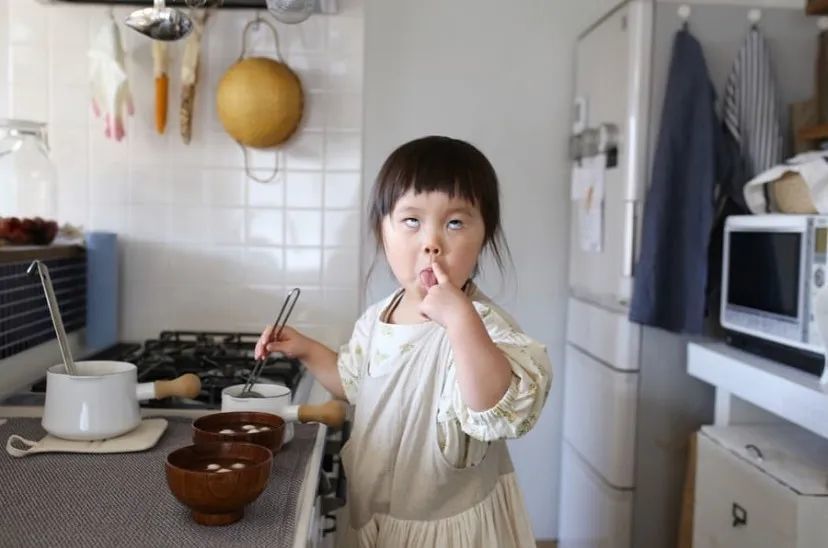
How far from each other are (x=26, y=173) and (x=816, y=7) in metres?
1.91

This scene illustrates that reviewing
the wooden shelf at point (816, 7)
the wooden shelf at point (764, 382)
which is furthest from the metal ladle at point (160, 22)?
the wooden shelf at point (816, 7)

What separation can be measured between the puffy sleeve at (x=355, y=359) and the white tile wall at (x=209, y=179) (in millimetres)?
714

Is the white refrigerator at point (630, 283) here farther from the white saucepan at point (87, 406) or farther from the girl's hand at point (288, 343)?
the white saucepan at point (87, 406)

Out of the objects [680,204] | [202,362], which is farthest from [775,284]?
[202,362]

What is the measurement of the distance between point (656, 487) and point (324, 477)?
1147 mm

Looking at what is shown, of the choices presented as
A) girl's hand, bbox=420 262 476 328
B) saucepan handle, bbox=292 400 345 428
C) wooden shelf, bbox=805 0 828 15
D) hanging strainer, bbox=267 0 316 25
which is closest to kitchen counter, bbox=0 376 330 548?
saucepan handle, bbox=292 400 345 428

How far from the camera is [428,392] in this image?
1.12 metres

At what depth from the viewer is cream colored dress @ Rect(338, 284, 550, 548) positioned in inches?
43.4

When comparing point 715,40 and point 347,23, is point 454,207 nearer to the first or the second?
point 347,23

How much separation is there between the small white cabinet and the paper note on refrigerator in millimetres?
604

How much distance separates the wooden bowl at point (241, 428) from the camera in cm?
99

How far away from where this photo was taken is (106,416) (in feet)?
3.56

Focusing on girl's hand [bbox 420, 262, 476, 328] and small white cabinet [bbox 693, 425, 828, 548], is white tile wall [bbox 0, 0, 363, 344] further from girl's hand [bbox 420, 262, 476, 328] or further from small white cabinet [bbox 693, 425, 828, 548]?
girl's hand [bbox 420, 262, 476, 328]

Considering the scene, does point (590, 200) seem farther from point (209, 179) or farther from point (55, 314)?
point (55, 314)
